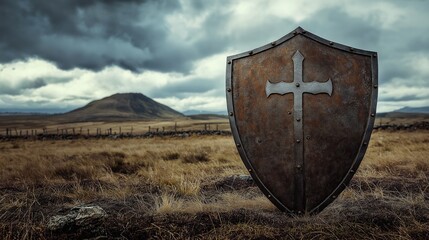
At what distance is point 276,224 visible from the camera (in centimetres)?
317

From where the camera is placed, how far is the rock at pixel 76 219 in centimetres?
301

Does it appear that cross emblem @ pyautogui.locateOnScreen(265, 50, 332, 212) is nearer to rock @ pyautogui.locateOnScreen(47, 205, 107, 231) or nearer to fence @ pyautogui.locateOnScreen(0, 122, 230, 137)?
rock @ pyautogui.locateOnScreen(47, 205, 107, 231)

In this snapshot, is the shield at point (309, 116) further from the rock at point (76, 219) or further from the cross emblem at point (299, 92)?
the rock at point (76, 219)

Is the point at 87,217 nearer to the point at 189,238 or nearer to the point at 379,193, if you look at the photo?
the point at 189,238

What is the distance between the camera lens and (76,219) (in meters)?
3.04

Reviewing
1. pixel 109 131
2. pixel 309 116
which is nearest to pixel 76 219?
pixel 309 116

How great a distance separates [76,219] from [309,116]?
2.47m

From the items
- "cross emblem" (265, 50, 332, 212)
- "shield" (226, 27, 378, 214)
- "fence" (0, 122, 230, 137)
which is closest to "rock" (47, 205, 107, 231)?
"shield" (226, 27, 378, 214)

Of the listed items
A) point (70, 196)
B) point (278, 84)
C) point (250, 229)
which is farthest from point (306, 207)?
point (70, 196)

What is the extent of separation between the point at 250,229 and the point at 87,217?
1495 millimetres

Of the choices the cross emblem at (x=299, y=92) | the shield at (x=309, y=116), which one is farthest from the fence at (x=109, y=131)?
the cross emblem at (x=299, y=92)

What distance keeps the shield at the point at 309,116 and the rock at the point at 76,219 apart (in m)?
1.70

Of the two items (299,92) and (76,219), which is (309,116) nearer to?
(299,92)

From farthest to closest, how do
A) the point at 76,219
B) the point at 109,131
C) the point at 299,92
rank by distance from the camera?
the point at 109,131, the point at 299,92, the point at 76,219
